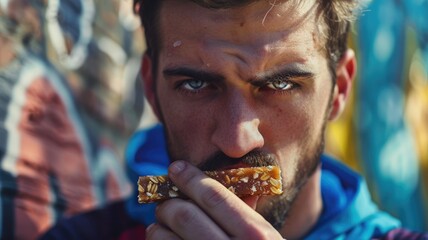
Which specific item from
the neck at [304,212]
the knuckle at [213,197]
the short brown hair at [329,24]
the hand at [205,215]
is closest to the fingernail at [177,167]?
the hand at [205,215]

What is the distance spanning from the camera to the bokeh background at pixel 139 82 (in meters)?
2.87

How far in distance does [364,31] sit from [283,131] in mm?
3126

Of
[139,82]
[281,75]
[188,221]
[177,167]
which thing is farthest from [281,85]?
[139,82]

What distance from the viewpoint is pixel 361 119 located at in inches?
194

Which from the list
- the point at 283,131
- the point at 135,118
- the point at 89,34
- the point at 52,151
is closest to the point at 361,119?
the point at 135,118

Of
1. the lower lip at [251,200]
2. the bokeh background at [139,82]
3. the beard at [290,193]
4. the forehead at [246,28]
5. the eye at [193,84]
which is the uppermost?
the forehead at [246,28]

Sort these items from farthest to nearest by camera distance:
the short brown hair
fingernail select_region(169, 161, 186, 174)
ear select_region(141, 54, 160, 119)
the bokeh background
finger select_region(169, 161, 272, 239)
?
the bokeh background → ear select_region(141, 54, 160, 119) → the short brown hair → fingernail select_region(169, 161, 186, 174) → finger select_region(169, 161, 272, 239)

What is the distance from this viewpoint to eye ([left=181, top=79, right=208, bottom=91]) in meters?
2.05

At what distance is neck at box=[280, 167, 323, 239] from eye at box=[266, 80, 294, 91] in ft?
1.37

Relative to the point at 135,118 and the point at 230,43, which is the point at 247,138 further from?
the point at 135,118

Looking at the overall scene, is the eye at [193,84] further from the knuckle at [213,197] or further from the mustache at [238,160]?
the knuckle at [213,197]

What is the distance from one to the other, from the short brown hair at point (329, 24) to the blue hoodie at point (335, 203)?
479 millimetres

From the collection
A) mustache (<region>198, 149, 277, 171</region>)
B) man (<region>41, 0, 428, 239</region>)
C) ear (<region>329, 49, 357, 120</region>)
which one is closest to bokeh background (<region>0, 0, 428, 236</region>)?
ear (<region>329, 49, 357, 120</region>)

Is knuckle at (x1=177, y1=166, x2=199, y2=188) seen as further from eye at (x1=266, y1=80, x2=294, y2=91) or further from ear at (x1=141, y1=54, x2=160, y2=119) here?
ear at (x1=141, y1=54, x2=160, y2=119)
